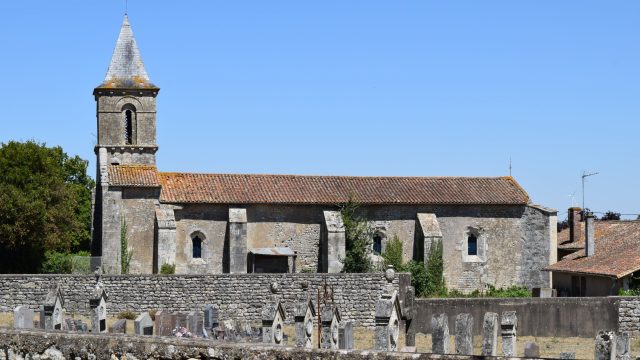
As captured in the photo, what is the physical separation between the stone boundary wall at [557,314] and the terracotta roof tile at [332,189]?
19.1 m

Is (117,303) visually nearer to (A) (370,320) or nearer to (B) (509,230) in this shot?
(A) (370,320)

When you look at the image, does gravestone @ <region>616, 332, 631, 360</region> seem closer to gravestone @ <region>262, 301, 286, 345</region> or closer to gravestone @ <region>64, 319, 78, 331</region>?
gravestone @ <region>262, 301, 286, 345</region>

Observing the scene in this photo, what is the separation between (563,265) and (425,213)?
6.94 metres

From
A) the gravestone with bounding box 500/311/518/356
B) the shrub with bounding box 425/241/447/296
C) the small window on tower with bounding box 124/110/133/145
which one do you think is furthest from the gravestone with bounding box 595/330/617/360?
the small window on tower with bounding box 124/110/133/145

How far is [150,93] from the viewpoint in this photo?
183 feet

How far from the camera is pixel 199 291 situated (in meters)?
37.6

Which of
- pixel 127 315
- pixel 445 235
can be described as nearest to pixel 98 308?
pixel 127 315

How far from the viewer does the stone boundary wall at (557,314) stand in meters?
31.3

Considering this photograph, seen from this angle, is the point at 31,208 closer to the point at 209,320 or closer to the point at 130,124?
the point at 130,124

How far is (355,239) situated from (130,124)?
1366 centimetres

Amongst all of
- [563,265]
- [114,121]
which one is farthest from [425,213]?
[114,121]

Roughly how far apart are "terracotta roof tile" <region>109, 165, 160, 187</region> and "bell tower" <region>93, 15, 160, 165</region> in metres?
3.68

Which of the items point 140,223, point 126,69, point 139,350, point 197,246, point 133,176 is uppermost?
point 126,69

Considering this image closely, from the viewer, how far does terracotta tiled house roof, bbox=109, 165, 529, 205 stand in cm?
4988
